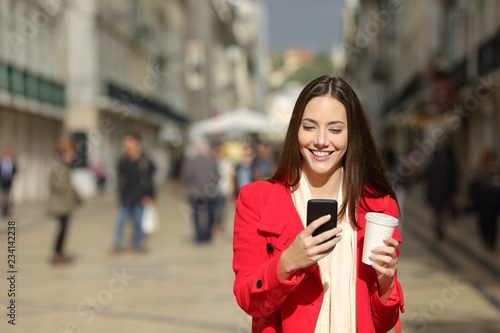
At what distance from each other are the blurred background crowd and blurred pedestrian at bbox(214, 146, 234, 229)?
0.04 meters

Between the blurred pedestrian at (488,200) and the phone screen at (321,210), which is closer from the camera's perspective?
the phone screen at (321,210)

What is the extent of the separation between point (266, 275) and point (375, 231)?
34cm

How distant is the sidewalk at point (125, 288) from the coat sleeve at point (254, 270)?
1313 millimetres

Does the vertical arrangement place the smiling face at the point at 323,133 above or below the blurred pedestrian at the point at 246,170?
below

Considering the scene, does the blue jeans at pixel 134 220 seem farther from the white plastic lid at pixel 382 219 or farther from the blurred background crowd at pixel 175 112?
the white plastic lid at pixel 382 219

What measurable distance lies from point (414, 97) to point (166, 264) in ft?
89.5

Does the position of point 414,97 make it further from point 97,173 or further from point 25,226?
point 25,226

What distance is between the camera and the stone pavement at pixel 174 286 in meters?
6.80

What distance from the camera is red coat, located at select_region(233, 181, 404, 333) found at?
231 centimetres

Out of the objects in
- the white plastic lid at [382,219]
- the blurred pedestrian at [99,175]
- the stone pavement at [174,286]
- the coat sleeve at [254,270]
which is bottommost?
the stone pavement at [174,286]

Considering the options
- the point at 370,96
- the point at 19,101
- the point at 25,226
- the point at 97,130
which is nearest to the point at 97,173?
the point at 97,130

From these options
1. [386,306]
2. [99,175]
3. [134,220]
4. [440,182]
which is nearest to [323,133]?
[386,306]

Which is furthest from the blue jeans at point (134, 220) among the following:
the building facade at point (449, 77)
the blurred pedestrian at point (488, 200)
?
the building facade at point (449, 77)

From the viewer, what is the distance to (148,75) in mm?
46375
